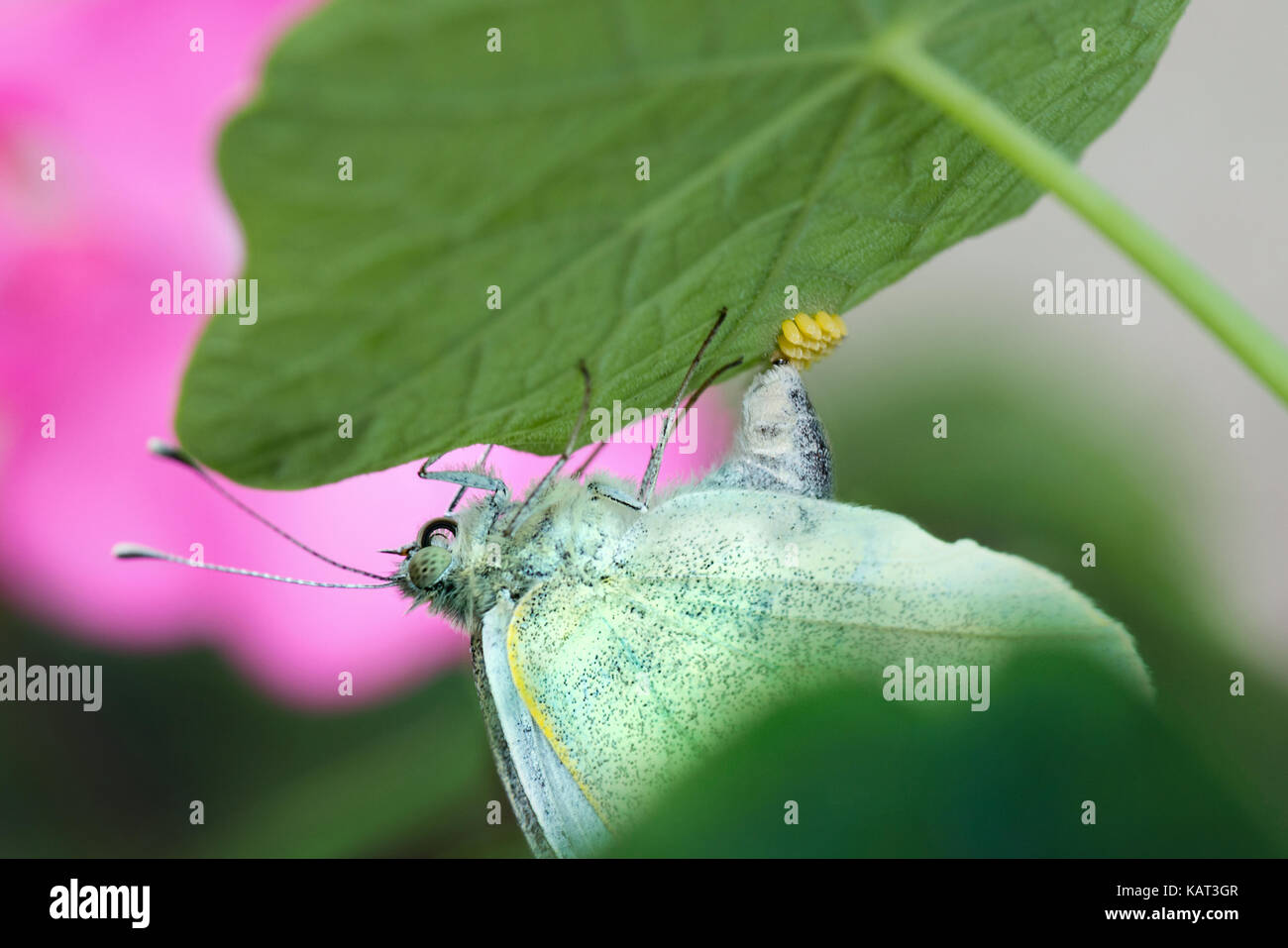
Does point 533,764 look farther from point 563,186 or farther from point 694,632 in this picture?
point 563,186

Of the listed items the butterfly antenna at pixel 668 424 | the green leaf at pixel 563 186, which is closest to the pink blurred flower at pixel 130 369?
the butterfly antenna at pixel 668 424

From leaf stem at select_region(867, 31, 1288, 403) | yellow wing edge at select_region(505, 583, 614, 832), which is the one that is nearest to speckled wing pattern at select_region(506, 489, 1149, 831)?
yellow wing edge at select_region(505, 583, 614, 832)

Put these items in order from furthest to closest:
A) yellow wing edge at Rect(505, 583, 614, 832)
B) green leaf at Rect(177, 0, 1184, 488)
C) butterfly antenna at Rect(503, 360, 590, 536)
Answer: yellow wing edge at Rect(505, 583, 614, 832) → butterfly antenna at Rect(503, 360, 590, 536) → green leaf at Rect(177, 0, 1184, 488)

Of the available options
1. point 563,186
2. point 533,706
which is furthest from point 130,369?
point 563,186

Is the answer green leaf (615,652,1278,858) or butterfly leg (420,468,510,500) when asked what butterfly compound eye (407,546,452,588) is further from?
green leaf (615,652,1278,858)

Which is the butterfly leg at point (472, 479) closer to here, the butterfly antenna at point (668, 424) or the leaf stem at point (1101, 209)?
the butterfly antenna at point (668, 424)
